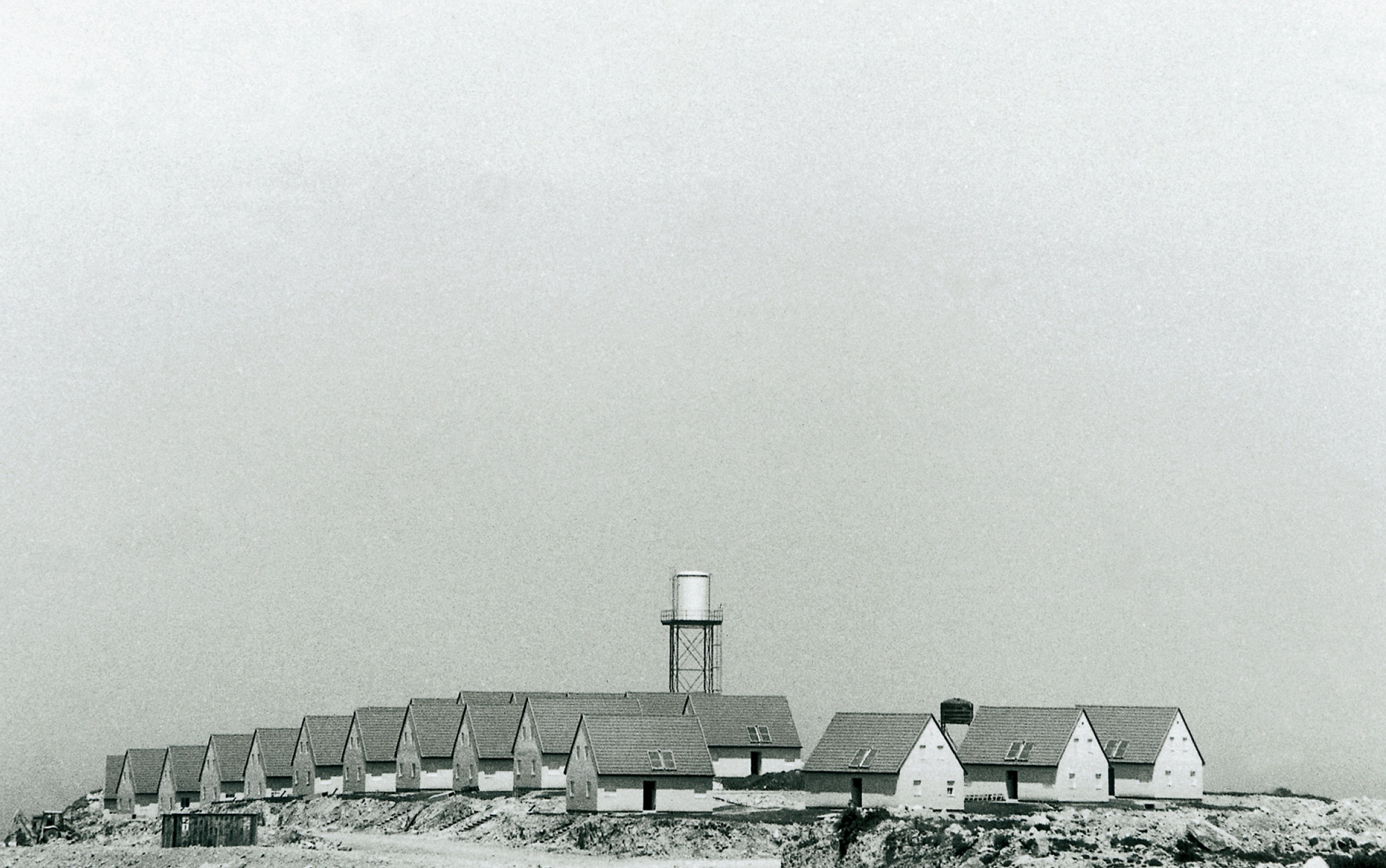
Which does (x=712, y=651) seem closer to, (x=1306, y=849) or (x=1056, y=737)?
(x=1056, y=737)

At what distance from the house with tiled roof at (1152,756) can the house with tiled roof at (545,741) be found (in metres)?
23.3

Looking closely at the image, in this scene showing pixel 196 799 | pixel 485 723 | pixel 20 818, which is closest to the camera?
pixel 485 723

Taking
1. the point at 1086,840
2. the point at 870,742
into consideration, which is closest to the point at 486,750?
the point at 870,742

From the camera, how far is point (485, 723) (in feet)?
288

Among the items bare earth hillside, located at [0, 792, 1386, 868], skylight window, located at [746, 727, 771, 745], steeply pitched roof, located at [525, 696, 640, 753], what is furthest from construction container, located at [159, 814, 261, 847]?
skylight window, located at [746, 727, 771, 745]

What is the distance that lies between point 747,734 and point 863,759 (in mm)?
18053

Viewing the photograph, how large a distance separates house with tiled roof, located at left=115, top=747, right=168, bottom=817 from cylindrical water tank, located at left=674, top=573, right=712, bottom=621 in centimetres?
3259

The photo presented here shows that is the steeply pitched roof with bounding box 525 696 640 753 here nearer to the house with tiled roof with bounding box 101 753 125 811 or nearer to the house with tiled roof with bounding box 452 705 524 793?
the house with tiled roof with bounding box 452 705 524 793

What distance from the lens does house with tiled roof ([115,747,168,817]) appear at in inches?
4134

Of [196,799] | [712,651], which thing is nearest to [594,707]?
[712,651]

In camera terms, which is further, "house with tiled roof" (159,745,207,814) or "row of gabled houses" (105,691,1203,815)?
"house with tiled roof" (159,745,207,814)

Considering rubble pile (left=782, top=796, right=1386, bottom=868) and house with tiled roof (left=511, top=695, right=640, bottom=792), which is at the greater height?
house with tiled roof (left=511, top=695, right=640, bottom=792)

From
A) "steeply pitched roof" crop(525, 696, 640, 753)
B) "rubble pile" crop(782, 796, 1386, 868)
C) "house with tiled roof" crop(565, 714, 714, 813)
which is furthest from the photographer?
"steeply pitched roof" crop(525, 696, 640, 753)

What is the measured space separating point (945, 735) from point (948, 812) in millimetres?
6755
